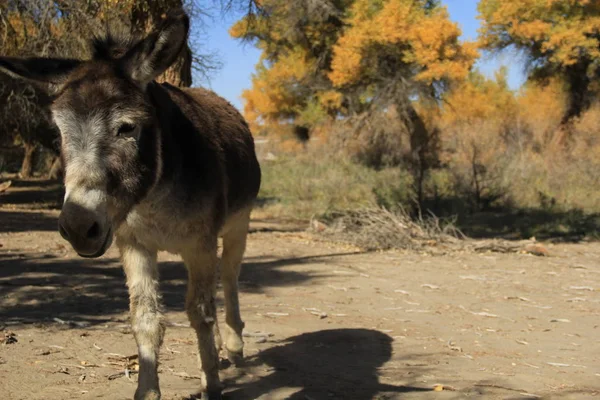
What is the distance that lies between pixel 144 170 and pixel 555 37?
2743cm

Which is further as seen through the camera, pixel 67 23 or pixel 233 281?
pixel 67 23

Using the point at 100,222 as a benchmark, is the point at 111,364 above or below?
below

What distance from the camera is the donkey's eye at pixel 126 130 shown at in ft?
12.3

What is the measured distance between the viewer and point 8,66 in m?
3.98

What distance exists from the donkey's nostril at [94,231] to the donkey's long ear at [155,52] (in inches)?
40.7

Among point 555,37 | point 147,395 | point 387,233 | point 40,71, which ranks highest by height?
point 555,37

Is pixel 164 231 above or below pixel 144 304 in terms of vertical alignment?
above

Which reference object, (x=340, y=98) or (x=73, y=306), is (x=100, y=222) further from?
(x=340, y=98)

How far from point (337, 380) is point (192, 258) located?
1.66 metres

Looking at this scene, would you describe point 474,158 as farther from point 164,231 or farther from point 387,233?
point 164,231

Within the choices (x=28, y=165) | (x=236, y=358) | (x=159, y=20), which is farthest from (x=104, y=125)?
(x=28, y=165)

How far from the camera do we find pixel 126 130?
3789 millimetres

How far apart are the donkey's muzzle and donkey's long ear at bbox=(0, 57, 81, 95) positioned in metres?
0.97

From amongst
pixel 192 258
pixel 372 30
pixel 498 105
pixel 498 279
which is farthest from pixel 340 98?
pixel 192 258
